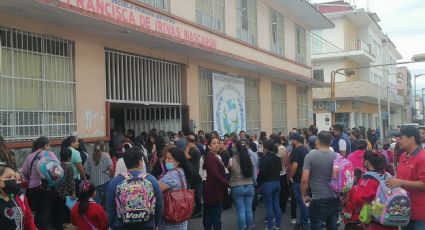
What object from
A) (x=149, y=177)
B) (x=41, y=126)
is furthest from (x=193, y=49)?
(x=149, y=177)

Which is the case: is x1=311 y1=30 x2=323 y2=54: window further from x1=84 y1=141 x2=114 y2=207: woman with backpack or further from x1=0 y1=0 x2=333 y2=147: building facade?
x1=84 y1=141 x2=114 y2=207: woman with backpack

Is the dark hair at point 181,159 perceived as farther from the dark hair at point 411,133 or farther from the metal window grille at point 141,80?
the metal window grille at point 141,80

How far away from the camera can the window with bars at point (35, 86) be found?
8.84m

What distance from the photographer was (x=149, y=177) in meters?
4.87

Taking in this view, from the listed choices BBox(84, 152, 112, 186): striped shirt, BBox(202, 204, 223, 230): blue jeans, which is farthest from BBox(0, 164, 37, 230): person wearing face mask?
BBox(84, 152, 112, 186): striped shirt

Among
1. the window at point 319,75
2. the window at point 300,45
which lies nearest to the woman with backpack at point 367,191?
the window at point 300,45

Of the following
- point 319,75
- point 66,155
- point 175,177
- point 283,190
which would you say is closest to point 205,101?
point 283,190

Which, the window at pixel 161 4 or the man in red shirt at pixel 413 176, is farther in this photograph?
the window at pixel 161 4

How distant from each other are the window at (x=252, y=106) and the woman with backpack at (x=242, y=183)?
10.6 metres

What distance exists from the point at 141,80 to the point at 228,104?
5033 millimetres

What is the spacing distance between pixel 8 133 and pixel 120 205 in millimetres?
4962

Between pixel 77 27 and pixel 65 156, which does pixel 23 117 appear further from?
pixel 77 27

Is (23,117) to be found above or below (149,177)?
above

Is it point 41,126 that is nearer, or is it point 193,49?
point 41,126
